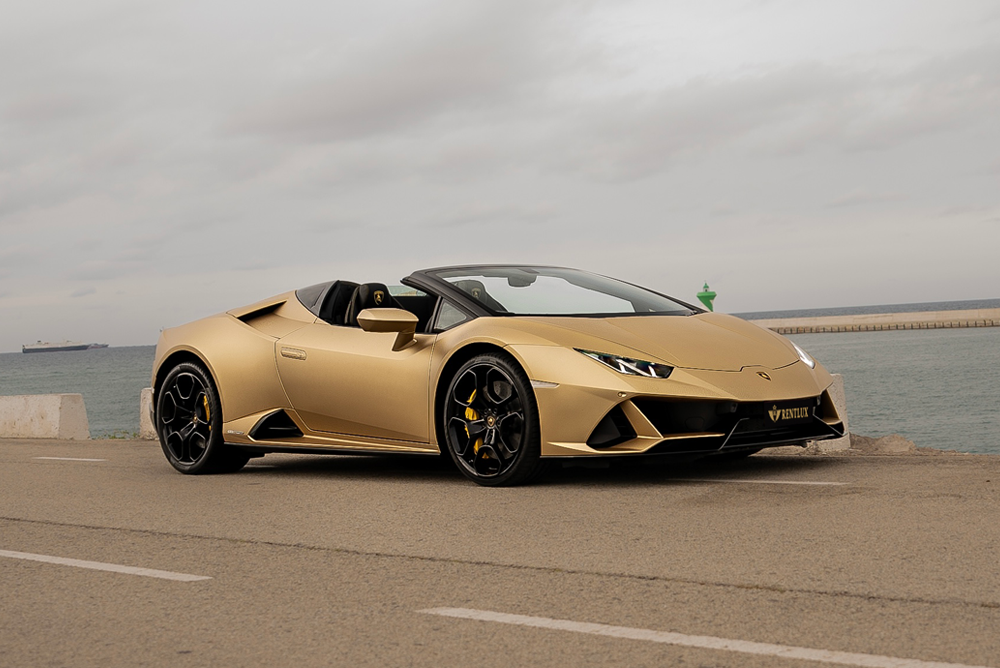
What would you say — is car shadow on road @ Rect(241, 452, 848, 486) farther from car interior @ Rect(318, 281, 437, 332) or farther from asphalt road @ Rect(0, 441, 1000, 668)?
car interior @ Rect(318, 281, 437, 332)

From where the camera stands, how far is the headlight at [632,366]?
6.12m

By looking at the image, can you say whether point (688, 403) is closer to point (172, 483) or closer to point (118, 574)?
point (118, 574)

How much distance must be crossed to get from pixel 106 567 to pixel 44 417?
10595 mm

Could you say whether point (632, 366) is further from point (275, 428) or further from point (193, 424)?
point (193, 424)

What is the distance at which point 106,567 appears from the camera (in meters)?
4.75

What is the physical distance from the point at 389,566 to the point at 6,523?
2.79m

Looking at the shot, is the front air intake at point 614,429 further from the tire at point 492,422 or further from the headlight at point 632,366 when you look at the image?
the tire at point 492,422

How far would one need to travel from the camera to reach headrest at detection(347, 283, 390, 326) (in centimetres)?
776

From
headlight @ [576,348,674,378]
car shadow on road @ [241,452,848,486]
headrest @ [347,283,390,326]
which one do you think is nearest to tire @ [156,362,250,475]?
car shadow on road @ [241,452,848,486]

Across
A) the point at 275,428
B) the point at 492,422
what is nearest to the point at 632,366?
the point at 492,422

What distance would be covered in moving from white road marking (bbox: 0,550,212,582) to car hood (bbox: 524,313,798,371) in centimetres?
263

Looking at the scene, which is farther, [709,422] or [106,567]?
[709,422]

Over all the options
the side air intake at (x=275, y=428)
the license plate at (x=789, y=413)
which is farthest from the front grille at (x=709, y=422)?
the side air intake at (x=275, y=428)

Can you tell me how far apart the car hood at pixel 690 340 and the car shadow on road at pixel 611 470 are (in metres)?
0.60
